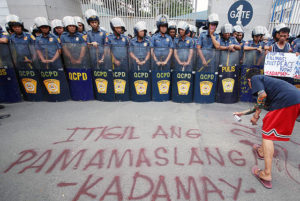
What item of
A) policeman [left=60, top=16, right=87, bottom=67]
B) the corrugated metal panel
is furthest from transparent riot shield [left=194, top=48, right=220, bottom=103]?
the corrugated metal panel

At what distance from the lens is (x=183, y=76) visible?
5.00 metres

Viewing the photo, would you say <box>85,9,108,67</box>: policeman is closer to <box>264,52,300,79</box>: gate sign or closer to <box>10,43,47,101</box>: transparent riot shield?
<box>10,43,47,101</box>: transparent riot shield

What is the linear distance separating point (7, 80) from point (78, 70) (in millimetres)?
2205

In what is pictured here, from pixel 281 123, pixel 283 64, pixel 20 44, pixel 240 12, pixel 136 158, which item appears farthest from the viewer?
pixel 240 12

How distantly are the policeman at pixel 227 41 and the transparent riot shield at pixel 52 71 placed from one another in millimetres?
4847

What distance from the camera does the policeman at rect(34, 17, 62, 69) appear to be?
4.82 metres

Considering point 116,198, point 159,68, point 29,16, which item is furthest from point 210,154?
point 29,16

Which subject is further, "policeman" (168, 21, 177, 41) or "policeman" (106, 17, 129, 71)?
"policeman" (168, 21, 177, 41)

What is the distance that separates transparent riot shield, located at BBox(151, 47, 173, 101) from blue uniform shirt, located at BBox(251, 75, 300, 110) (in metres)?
2.83

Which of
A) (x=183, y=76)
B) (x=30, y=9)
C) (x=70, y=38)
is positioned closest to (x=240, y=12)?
(x=183, y=76)

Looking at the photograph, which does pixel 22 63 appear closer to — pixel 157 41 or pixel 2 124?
pixel 2 124

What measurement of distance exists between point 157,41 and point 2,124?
4.68 m

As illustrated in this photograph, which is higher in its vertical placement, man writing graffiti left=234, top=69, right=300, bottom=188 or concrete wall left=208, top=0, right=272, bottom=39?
concrete wall left=208, top=0, right=272, bottom=39

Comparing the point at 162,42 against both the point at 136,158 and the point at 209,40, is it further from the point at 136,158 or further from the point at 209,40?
the point at 136,158
